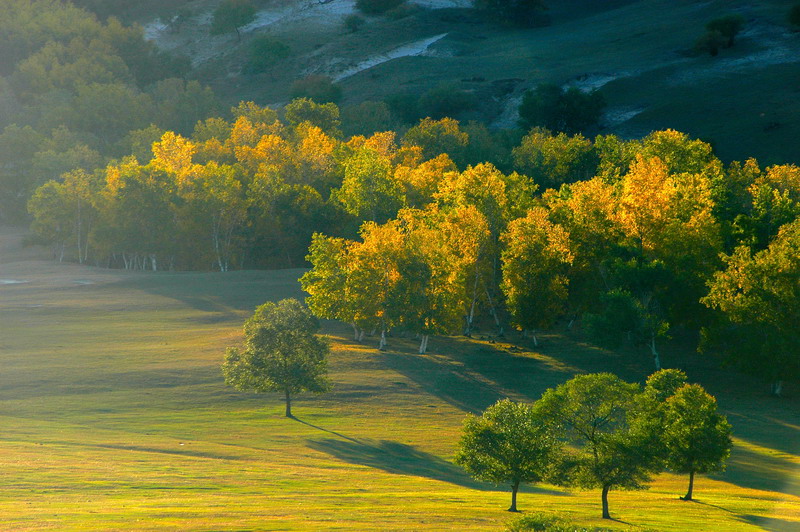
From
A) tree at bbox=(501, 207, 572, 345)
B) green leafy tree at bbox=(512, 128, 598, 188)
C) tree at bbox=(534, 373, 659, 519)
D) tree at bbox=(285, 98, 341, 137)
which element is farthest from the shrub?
tree at bbox=(285, 98, 341, 137)

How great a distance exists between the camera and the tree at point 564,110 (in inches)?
7195

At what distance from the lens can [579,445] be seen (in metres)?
72.4

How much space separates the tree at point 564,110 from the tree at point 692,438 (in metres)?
128

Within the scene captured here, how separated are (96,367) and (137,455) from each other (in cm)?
2834

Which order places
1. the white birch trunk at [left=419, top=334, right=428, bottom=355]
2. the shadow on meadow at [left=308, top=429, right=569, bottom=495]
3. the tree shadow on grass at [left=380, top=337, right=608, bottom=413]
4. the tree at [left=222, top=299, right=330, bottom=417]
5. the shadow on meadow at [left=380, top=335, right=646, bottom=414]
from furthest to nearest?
the white birch trunk at [left=419, top=334, right=428, bottom=355] → the shadow on meadow at [left=380, top=335, right=646, bottom=414] → the tree shadow on grass at [left=380, top=337, right=608, bottom=413] → the tree at [left=222, top=299, right=330, bottom=417] → the shadow on meadow at [left=308, top=429, right=569, bottom=495]

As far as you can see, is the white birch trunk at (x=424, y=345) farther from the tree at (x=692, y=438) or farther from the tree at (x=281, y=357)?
the tree at (x=692, y=438)

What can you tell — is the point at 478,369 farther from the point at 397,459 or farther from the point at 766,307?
the point at 766,307

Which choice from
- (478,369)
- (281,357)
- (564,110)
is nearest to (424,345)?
(478,369)

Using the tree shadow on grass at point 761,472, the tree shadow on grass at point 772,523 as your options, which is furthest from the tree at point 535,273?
the tree shadow on grass at point 772,523

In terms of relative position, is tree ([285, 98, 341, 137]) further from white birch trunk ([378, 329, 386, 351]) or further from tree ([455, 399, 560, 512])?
tree ([455, 399, 560, 512])

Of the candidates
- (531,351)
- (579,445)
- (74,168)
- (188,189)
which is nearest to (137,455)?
(579,445)

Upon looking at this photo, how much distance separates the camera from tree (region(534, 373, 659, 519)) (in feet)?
179

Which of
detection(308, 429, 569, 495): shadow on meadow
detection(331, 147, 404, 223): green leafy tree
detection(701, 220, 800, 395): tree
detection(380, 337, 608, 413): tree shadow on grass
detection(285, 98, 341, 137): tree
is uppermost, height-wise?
detection(285, 98, 341, 137): tree

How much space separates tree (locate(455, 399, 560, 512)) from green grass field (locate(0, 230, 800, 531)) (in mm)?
1925
